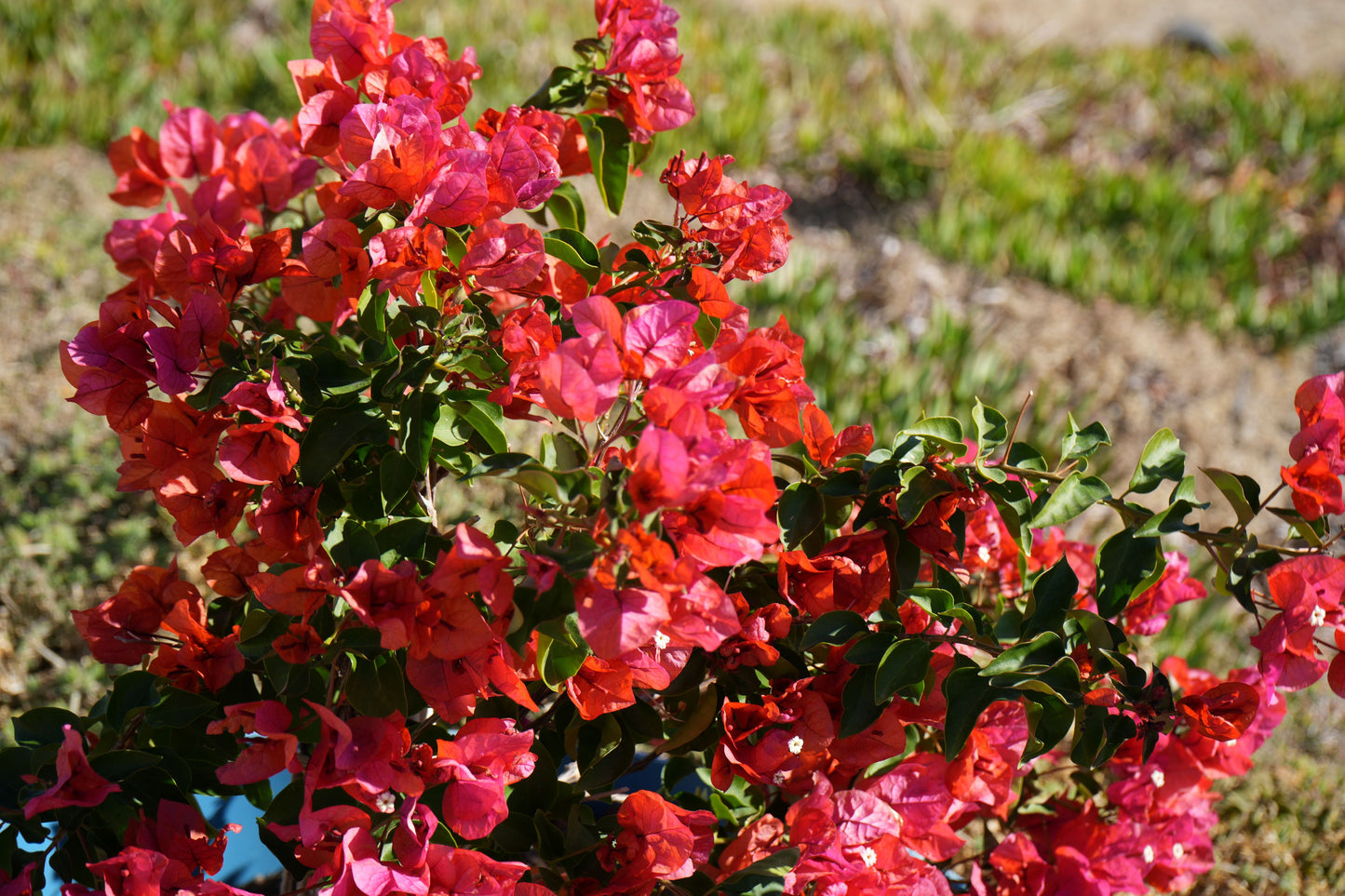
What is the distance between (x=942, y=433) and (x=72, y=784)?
0.84 m

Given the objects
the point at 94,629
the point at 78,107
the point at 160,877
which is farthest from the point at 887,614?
the point at 78,107

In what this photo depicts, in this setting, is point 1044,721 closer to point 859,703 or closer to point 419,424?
point 859,703

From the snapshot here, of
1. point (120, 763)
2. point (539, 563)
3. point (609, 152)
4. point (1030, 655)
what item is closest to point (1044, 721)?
point (1030, 655)

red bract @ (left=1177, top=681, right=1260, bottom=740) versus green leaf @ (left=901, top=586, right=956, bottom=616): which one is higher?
green leaf @ (left=901, top=586, right=956, bottom=616)

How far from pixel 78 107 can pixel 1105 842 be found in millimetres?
3899

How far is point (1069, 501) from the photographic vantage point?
3.02ft

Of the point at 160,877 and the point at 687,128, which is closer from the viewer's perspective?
the point at 160,877

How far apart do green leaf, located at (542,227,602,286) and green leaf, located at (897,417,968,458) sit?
333 millimetres

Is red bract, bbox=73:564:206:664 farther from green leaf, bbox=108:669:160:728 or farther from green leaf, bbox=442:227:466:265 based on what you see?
green leaf, bbox=442:227:466:265

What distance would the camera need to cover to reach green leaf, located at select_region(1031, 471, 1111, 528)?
912mm

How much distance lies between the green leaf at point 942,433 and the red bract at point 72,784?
0.77 m

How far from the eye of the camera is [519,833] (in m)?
0.99

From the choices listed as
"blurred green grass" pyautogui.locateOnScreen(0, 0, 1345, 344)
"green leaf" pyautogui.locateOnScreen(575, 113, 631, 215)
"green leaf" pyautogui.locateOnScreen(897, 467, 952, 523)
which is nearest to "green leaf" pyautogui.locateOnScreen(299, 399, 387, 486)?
"green leaf" pyautogui.locateOnScreen(575, 113, 631, 215)

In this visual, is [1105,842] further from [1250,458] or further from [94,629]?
[1250,458]
